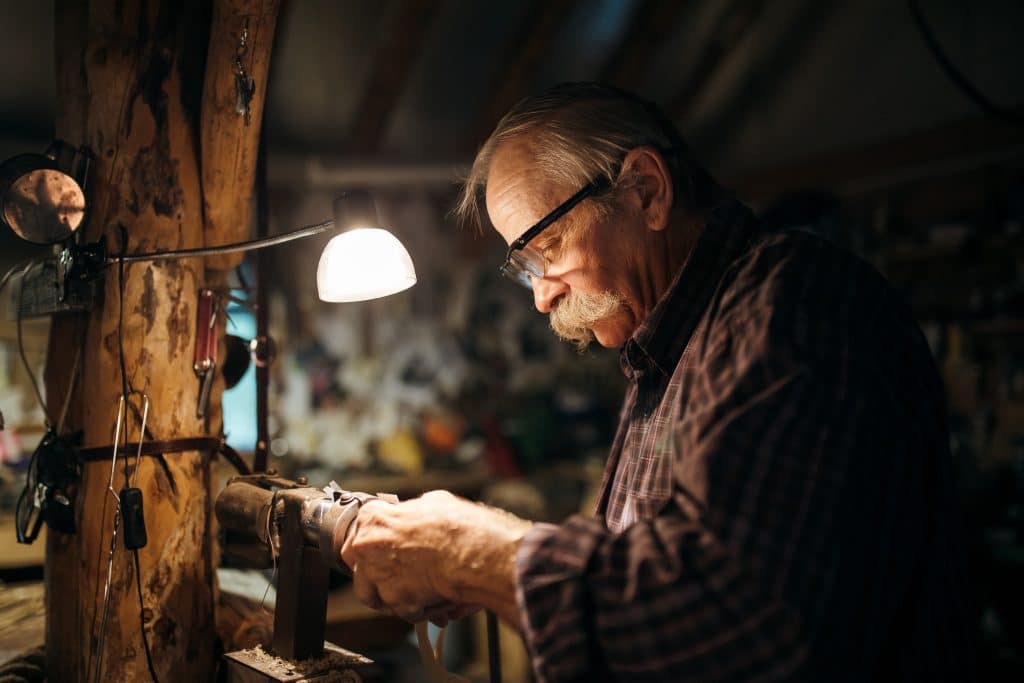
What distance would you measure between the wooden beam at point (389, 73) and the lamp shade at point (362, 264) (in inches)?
147

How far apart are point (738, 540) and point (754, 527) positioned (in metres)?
Result: 0.02

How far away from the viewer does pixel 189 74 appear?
1.66m

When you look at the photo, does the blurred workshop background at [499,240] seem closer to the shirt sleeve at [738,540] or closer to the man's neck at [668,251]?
the man's neck at [668,251]

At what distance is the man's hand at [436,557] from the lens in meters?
1.07

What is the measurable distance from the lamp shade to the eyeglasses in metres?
0.24

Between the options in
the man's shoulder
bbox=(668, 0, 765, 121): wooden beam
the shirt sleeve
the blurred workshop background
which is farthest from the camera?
bbox=(668, 0, 765, 121): wooden beam

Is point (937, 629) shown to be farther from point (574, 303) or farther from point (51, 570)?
point (51, 570)

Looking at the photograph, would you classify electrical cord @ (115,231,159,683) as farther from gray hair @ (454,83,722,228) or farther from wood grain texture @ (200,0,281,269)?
→ gray hair @ (454,83,722,228)

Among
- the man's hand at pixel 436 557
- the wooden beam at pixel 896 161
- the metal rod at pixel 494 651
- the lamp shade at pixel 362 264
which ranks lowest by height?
the metal rod at pixel 494 651

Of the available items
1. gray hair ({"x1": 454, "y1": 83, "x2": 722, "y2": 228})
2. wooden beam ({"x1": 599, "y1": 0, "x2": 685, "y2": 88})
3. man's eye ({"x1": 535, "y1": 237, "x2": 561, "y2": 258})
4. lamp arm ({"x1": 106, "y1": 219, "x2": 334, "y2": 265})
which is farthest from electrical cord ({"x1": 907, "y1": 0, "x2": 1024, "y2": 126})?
wooden beam ({"x1": 599, "y1": 0, "x2": 685, "y2": 88})

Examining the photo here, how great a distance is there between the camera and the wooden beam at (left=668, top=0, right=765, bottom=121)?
547 centimetres

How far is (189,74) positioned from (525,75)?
3916mm

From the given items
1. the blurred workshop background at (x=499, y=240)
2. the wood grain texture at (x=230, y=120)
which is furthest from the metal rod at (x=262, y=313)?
the blurred workshop background at (x=499, y=240)

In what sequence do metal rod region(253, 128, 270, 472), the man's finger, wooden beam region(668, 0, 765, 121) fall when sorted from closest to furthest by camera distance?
the man's finger → metal rod region(253, 128, 270, 472) → wooden beam region(668, 0, 765, 121)
